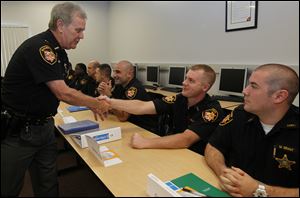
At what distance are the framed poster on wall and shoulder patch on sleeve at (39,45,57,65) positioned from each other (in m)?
2.62

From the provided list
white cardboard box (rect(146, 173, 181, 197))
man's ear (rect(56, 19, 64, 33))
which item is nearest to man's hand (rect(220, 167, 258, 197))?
white cardboard box (rect(146, 173, 181, 197))

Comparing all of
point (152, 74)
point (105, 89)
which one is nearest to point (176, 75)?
point (152, 74)

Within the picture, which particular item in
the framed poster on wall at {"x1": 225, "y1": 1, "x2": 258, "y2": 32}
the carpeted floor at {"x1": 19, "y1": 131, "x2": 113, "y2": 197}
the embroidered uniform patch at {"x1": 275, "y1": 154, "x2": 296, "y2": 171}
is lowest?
the carpeted floor at {"x1": 19, "y1": 131, "x2": 113, "y2": 197}

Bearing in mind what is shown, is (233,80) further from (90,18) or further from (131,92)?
(90,18)

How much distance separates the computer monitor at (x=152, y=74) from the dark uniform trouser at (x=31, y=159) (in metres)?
3.07

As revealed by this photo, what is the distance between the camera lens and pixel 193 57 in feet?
12.8

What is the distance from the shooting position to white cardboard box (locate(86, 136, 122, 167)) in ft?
3.99

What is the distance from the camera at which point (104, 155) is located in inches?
51.6

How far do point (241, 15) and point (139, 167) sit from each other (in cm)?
275

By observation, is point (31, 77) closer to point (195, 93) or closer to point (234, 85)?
point (195, 93)

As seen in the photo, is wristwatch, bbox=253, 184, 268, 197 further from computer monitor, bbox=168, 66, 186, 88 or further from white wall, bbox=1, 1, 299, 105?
computer monitor, bbox=168, 66, 186, 88

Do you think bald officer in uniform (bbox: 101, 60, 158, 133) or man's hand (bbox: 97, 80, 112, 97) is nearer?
bald officer in uniform (bbox: 101, 60, 158, 133)

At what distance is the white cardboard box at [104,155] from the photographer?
3.99 ft

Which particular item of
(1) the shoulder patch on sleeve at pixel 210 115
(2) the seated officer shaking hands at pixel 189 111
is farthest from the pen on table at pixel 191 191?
(1) the shoulder patch on sleeve at pixel 210 115
